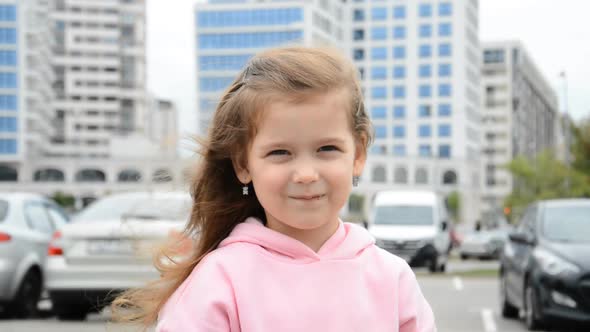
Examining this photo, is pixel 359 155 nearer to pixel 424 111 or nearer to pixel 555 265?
A: pixel 555 265

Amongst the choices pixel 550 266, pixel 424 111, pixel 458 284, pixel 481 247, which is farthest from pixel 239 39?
pixel 550 266

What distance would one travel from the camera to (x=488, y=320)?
10992 mm

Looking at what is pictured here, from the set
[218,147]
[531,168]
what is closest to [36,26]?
[531,168]

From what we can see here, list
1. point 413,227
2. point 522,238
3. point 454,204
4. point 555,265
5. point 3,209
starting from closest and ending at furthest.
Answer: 1. point 555,265
2. point 522,238
3. point 3,209
4. point 413,227
5. point 454,204

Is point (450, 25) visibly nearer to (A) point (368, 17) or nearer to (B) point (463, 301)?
(A) point (368, 17)

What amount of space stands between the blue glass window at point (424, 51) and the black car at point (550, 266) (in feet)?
356

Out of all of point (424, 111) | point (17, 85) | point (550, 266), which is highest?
point (17, 85)

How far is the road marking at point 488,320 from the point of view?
33.3ft

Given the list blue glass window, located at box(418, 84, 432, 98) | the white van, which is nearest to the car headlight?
the white van

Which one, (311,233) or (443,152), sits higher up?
(443,152)

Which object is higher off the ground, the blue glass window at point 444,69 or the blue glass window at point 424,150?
the blue glass window at point 444,69

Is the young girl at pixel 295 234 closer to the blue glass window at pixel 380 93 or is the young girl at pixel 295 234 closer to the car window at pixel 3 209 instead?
the car window at pixel 3 209

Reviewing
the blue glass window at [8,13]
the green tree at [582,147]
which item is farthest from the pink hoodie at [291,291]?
the blue glass window at [8,13]

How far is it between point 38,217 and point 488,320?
5.65m
